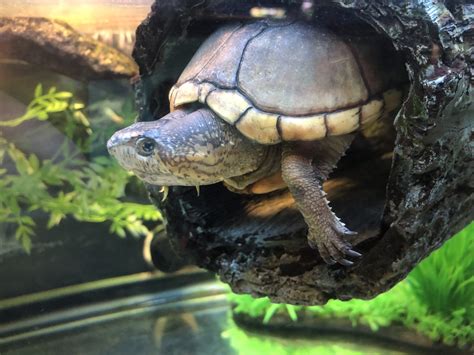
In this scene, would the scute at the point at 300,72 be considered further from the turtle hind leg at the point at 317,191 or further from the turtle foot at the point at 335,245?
the turtle foot at the point at 335,245

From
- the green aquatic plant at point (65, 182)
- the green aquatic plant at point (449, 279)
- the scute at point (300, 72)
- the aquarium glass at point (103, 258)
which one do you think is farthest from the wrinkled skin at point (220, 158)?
the green aquatic plant at point (65, 182)

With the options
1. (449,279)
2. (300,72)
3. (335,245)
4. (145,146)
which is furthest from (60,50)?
(449,279)

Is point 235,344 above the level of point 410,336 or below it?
below

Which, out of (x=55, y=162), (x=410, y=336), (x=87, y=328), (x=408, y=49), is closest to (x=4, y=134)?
(x=55, y=162)

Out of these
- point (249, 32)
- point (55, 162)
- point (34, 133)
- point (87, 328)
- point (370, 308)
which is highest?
point (249, 32)

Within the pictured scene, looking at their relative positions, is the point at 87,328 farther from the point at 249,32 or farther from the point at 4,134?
the point at 249,32

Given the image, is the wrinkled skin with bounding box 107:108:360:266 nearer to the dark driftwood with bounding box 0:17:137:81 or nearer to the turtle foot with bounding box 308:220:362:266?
the turtle foot with bounding box 308:220:362:266
